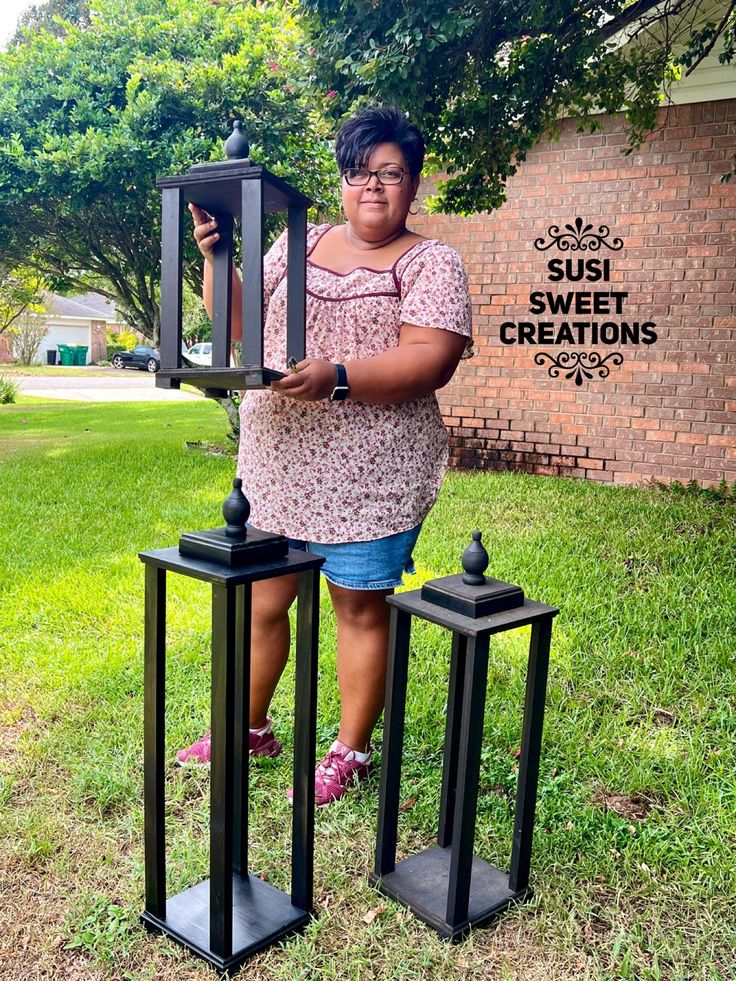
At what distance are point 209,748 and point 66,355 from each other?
37.8 meters

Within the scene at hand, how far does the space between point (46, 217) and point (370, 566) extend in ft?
21.2

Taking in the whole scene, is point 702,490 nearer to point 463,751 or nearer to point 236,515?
point 463,751

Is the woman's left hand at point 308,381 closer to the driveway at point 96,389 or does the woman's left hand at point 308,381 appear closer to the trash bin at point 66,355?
the driveway at point 96,389

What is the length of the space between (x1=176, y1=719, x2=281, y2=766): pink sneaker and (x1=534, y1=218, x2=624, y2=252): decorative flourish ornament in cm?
490

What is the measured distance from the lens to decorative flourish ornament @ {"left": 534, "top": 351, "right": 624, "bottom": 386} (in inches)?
245

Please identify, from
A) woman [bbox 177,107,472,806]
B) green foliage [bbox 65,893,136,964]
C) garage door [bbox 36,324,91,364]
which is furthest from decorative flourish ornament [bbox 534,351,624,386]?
garage door [bbox 36,324,91,364]

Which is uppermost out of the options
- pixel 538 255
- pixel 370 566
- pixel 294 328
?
pixel 538 255

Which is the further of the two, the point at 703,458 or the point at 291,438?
the point at 703,458

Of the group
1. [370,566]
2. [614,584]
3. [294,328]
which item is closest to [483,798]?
[370,566]

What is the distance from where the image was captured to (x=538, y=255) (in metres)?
6.44

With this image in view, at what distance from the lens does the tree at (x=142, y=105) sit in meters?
6.46

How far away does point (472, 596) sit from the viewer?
5.48 ft

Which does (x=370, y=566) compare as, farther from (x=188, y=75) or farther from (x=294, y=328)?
(x=188, y=75)

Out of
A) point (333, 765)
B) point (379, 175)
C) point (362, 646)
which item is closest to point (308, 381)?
point (379, 175)
